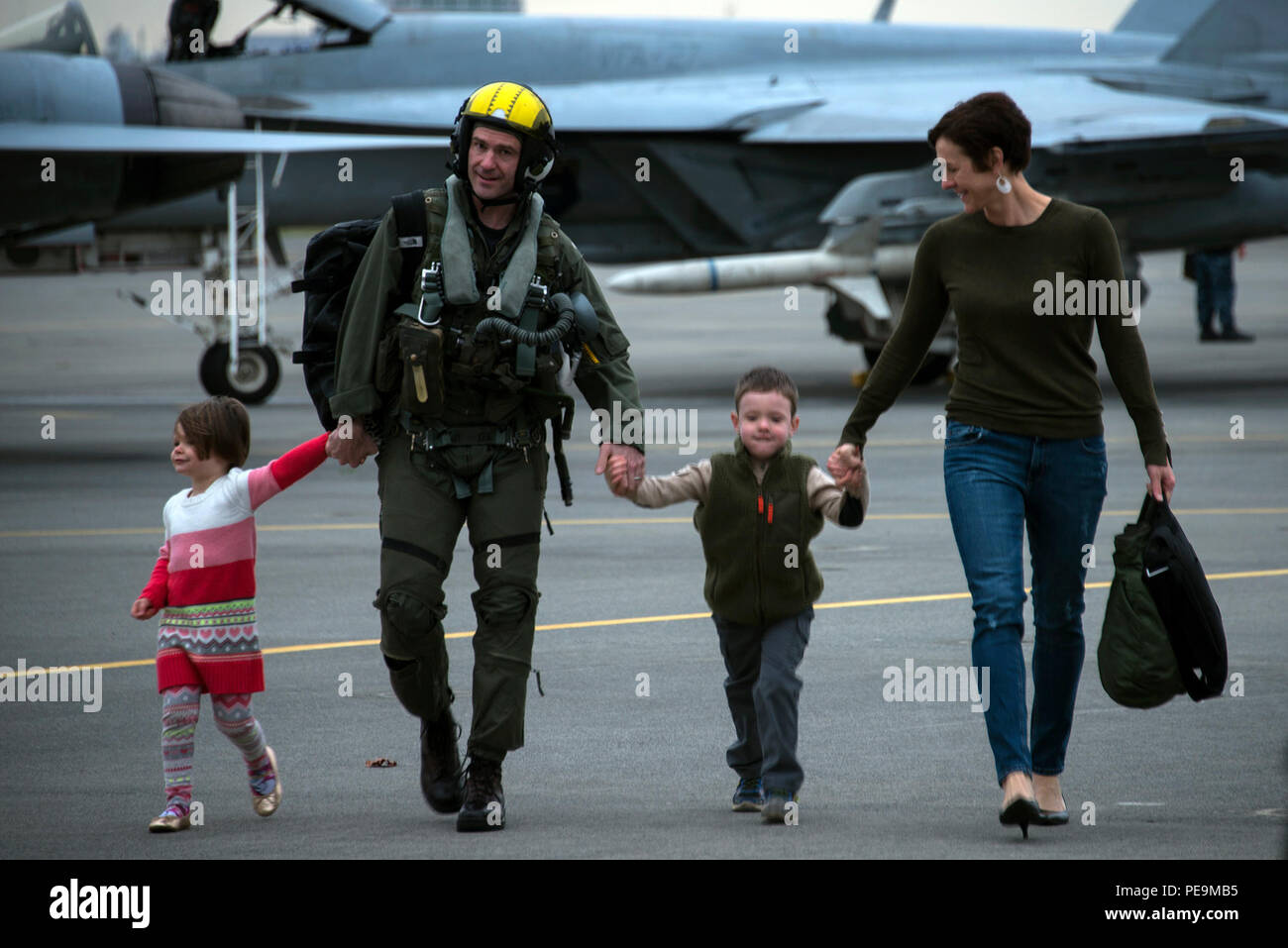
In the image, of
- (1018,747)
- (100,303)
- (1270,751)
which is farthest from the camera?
(100,303)

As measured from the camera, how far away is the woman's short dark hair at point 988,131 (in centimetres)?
501

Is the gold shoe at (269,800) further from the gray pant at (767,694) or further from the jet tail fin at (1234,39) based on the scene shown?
the jet tail fin at (1234,39)

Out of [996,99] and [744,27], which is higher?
[744,27]

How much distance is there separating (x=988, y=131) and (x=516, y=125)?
1.36 meters

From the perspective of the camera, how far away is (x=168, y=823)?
4.98 meters

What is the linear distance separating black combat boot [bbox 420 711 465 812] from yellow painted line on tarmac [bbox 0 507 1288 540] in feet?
19.8

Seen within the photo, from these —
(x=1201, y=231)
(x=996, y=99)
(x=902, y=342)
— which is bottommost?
(x=902, y=342)

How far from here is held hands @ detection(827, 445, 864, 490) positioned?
5.09m

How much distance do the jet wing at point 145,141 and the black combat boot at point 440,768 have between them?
10.3 m

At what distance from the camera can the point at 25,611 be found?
853 cm

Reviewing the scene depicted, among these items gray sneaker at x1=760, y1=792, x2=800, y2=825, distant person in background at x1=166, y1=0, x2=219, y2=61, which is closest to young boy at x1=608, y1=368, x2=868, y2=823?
gray sneaker at x1=760, y1=792, x2=800, y2=825
